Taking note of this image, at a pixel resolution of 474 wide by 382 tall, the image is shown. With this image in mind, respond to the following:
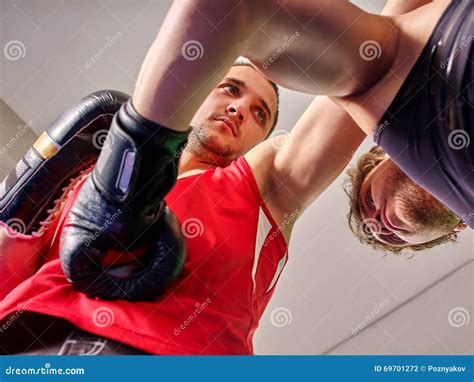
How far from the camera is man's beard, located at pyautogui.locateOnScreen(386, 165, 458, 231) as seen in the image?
4.77ft

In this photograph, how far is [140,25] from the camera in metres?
1.51

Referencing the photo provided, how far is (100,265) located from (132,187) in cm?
24

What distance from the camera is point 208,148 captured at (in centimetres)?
147

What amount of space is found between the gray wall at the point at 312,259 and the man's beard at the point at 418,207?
0.09m

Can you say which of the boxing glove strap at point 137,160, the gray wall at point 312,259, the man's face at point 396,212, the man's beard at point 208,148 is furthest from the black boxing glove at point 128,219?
the man's face at point 396,212

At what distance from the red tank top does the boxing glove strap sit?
211mm

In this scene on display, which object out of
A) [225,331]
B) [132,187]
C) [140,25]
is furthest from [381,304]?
[140,25]

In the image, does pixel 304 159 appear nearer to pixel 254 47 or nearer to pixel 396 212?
pixel 396 212

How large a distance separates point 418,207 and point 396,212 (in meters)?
0.06

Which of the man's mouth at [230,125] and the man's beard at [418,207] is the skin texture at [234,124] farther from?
the man's beard at [418,207]

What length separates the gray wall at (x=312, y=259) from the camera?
1.52 m

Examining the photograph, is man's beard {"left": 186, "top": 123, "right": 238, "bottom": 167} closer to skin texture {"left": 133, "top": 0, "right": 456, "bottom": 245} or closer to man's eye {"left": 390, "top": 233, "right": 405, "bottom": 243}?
skin texture {"left": 133, "top": 0, "right": 456, "bottom": 245}

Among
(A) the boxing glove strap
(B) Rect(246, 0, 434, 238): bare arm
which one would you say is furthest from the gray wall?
(A) the boxing glove strap

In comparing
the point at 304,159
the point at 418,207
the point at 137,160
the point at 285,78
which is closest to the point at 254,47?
the point at 285,78
